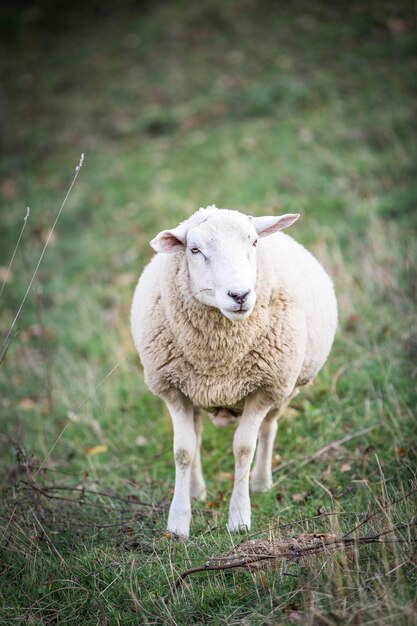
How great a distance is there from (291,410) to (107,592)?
223 cm

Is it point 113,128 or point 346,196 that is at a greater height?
point 346,196

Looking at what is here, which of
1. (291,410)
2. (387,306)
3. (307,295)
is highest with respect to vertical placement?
(307,295)

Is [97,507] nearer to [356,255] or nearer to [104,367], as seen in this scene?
[104,367]

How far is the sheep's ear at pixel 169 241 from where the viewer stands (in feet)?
10.9

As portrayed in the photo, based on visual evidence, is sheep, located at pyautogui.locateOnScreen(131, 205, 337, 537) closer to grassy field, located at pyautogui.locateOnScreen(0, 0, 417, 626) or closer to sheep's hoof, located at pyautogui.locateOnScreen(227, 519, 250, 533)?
sheep's hoof, located at pyautogui.locateOnScreen(227, 519, 250, 533)

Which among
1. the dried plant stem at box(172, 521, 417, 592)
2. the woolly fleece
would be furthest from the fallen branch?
the woolly fleece

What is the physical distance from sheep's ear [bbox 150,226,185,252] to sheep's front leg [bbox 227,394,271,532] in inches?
36.6

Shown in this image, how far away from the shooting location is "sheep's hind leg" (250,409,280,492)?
402cm

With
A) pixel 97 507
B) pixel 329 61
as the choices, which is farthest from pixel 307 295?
→ pixel 329 61

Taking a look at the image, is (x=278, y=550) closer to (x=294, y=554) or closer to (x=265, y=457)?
(x=294, y=554)

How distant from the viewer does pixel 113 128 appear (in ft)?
39.1

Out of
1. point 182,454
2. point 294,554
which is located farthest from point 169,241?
point 294,554

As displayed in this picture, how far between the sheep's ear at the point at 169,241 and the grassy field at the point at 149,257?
855 mm

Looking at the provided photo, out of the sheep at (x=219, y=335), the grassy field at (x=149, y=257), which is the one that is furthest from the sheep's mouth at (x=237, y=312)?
the grassy field at (x=149, y=257)
